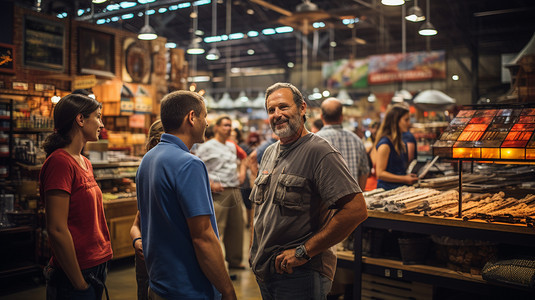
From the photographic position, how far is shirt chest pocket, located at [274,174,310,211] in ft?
7.39

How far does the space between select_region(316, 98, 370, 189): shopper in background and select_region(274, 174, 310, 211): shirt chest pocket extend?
2270 mm

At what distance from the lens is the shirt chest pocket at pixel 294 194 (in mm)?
2252

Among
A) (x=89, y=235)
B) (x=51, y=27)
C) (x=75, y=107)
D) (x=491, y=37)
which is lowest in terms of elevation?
(x=89, y=235)

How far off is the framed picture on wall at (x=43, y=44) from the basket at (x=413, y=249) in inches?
202

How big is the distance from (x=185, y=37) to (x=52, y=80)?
1348 centimetres

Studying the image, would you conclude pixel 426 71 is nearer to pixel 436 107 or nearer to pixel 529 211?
pixel 436 107

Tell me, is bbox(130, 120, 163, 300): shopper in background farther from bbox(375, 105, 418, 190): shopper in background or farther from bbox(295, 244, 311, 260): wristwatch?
bbox(375, 105, 418, 190): shopper in background

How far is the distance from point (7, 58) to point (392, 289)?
4915 millimetres

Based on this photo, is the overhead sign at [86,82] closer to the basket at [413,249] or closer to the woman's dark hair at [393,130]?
the woman's dark hair at [393,130]

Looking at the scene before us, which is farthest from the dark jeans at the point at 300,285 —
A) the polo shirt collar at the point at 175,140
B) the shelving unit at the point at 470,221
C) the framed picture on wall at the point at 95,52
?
the framed picture on wall at the point at 95,52

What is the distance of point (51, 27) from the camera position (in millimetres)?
6395

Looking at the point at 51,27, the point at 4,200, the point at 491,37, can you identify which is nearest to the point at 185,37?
the point at 491,37

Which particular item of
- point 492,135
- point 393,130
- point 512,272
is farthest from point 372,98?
point 512,272

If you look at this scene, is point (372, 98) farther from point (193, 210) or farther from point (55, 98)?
point (193, 210)
